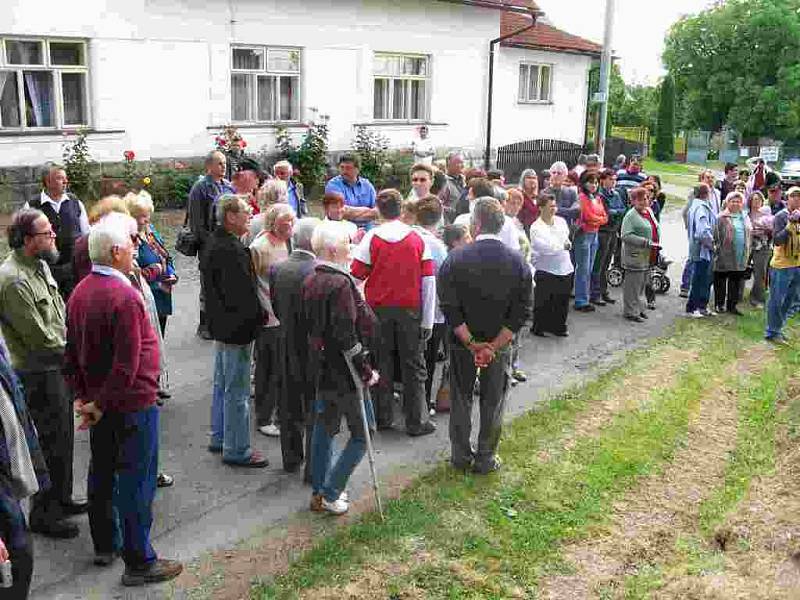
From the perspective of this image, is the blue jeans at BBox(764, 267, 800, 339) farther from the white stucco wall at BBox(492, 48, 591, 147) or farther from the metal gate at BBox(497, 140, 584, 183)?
the white stucco wall at BBox(492, 48, 591, 147)

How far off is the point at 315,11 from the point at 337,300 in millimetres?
15026

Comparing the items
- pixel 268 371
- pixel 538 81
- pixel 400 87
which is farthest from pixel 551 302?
pixel 538 81

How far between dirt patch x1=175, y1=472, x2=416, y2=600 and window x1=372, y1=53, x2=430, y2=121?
1647 cm

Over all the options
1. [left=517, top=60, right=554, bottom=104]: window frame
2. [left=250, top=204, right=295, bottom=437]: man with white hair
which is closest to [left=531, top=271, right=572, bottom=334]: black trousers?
[left=250, top=204, right=295, bottom=437]: man with white hair

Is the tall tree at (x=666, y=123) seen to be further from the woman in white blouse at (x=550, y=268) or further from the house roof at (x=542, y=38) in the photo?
the woman in white blouse at (x=550, y=268)

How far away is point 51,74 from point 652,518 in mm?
13124

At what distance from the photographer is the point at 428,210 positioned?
6.86m

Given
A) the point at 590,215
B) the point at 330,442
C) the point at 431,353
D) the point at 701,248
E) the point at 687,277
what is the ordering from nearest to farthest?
1. the point at 330,442
2. the point at 431,353
3. the point at 590,215
4. the point at 701,248
5. the point at 687,277

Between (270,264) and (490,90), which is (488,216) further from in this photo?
(490,90)

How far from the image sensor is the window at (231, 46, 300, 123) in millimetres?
17812

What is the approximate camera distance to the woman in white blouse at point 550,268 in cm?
955

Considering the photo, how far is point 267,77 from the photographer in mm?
18328

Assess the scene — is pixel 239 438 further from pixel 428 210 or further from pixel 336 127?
pixel 336 127

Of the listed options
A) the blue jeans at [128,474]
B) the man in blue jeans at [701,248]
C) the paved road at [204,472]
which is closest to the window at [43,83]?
the paved road at [204,472]
